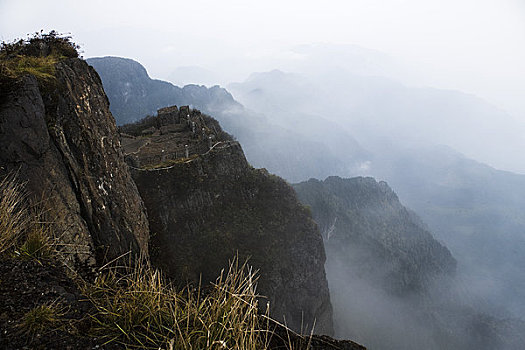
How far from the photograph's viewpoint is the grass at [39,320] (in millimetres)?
2180

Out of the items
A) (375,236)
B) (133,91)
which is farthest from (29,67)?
(133,91)

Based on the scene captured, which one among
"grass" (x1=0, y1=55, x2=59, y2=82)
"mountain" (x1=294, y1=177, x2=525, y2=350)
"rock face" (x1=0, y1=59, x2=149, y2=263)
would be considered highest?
"grass" (x1=0, y1=55, x2=59, y2=82)

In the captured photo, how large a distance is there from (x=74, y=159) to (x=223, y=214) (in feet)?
74.0

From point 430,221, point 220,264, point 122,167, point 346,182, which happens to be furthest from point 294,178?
point 122,167

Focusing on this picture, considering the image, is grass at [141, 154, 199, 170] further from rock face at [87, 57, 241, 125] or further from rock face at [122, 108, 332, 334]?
rock face at [87, 57, 241, 125]

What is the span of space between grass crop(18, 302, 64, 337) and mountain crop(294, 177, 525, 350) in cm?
6206

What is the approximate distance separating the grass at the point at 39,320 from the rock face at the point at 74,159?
144 cm

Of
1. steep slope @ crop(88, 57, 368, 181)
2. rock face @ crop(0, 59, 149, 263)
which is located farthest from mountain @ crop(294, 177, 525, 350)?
steep slope @ crop(88, 57, 368, 181)

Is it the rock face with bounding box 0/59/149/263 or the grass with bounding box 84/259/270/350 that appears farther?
the rock face with bounding box 0/59/149/263

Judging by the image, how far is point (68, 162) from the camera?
21.1 feet

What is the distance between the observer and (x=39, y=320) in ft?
7.37

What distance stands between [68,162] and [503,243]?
22372 cm

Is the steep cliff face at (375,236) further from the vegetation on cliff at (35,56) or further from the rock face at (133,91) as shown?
the rock face at (133,91)

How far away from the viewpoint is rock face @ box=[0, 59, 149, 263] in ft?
16.8
